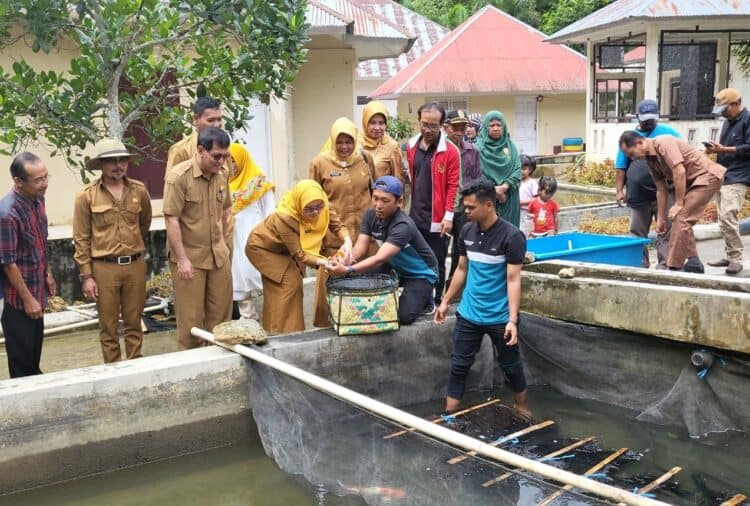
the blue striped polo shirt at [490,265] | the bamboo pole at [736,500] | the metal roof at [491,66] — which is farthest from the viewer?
the metal roof at [491,66]

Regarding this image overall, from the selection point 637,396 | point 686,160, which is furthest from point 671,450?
point 686,160

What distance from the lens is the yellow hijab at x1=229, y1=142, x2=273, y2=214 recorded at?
5.99 meters

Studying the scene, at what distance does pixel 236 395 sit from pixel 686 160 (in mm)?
4121

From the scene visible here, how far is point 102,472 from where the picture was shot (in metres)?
4.43

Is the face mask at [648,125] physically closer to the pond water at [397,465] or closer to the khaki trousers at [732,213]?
the khaki trousers at [732,213]

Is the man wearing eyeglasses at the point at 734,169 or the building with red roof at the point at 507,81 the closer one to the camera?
the man wearing eyeglasses at the point at 734,169

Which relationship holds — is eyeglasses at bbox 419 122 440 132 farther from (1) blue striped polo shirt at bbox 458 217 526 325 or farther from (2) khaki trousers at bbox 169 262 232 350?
(2) khaki trousers at bbox 169 262 232 350

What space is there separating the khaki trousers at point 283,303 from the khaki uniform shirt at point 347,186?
2.02ft

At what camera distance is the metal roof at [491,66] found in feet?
76.4

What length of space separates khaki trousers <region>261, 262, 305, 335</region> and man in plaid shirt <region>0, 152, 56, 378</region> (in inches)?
62.2

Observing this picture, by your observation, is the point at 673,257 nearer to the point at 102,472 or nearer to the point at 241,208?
the point at 241,208

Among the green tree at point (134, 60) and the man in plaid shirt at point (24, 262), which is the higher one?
the green tree at point (134, 60)

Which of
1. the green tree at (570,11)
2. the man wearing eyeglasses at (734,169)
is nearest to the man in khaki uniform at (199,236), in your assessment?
the man wearing eyeglasses at (734,169)

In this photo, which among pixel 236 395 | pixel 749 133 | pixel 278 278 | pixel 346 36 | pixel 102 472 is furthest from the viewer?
pixel 346 36
